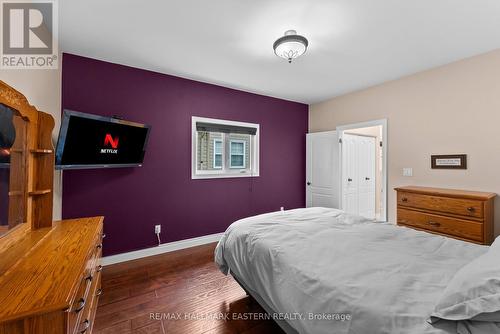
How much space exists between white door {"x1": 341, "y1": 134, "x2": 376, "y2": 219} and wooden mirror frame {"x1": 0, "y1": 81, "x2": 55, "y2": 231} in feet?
13.3

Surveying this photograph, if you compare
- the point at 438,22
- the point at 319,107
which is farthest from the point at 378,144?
the point at 438,22

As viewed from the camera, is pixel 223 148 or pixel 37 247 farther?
pixel 223 148

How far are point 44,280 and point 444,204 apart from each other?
353cm

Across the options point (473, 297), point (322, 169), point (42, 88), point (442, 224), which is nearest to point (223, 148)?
point (322, 169)

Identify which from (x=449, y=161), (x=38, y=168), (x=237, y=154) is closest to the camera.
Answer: (x=38, y=168)

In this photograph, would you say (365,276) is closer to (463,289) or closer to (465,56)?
(463,289)

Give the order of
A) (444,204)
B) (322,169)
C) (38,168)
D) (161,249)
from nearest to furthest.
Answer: (38,168)
(444,204)
(161,249)
(322,169)

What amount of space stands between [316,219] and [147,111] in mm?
2634

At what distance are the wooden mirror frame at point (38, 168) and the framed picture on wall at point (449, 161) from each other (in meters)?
4.24

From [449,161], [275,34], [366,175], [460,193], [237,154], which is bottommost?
[460,193]

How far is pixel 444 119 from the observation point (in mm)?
2939

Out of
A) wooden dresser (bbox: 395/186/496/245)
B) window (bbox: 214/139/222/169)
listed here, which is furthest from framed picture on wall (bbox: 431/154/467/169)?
window (bbox: 214/139/222/169)

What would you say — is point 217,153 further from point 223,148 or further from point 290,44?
point 290,44

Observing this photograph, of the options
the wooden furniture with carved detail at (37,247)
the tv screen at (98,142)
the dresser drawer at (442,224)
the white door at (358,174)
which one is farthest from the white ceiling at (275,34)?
the dresser drawer at (442,224)
